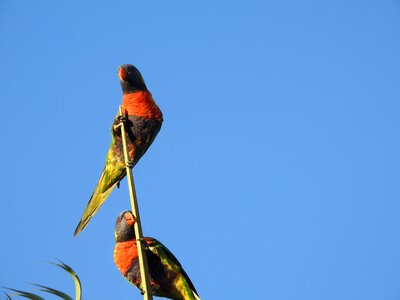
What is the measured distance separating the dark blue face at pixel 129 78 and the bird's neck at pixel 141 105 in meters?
0.04

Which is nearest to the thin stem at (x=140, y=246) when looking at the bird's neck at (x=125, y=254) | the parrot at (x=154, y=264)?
the parrot at (x=154, y=264)

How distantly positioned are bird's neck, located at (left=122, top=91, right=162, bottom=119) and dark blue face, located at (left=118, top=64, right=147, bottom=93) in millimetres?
40

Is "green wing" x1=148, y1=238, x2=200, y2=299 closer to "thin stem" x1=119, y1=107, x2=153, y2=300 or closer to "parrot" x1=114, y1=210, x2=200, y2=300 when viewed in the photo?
"parrot" x1=114, y1=210, x2=200, y2=300

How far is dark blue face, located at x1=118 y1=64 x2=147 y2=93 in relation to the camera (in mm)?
4027

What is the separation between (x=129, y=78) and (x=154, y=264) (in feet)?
4.57

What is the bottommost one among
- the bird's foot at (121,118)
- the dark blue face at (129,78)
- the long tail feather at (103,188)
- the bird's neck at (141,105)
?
the long tail feather at (103,188)

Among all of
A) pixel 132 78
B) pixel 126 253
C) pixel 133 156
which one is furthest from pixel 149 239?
pixel 132 78

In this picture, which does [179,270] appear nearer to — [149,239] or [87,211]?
[149,239]

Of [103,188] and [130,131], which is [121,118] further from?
[103,188]

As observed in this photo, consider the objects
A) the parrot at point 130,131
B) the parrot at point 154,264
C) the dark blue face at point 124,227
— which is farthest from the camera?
the parrot at point 130,131

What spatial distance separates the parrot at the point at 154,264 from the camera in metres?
3.36

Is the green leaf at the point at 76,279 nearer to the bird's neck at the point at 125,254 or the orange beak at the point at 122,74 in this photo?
the bird's neck at the point at 125,254

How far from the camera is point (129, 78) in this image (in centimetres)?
405

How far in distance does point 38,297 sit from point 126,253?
165cm
